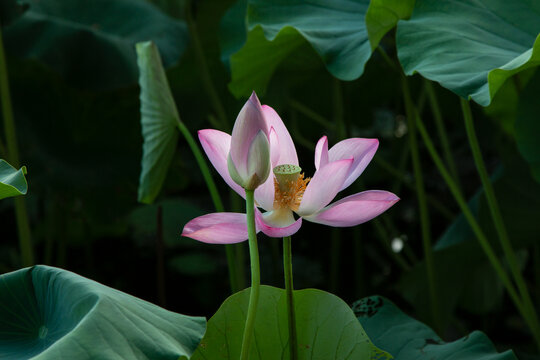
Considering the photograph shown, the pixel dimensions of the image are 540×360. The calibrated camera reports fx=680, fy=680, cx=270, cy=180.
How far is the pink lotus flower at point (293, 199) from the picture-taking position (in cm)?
65

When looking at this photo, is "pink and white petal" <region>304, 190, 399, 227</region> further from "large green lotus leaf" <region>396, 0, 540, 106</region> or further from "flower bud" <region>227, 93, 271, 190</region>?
"large green lotus leaf" <region>396, 0, 540, 106</region>

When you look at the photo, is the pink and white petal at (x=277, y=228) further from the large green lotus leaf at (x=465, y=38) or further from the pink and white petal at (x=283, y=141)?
the large green lotus leaf at (x=465, y=38)

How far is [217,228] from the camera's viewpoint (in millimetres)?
653

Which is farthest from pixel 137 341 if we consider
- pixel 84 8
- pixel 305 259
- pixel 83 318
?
pixel 305 259

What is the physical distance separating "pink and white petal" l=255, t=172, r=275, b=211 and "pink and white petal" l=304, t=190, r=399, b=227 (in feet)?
0.15

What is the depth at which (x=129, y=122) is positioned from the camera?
192 centimetres

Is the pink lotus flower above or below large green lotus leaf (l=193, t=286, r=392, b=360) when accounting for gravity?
above

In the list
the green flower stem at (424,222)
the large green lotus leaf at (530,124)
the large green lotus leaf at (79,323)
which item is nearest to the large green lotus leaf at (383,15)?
the green flower stem at (424,222)

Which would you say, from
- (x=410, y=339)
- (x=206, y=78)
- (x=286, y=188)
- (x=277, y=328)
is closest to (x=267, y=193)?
(x=286, y=188)

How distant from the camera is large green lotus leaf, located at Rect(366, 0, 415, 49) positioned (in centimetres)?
106

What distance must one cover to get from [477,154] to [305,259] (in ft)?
3.48

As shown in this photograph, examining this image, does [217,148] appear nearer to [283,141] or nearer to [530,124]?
[283,141]

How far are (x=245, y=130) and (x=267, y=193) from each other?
0.09 m

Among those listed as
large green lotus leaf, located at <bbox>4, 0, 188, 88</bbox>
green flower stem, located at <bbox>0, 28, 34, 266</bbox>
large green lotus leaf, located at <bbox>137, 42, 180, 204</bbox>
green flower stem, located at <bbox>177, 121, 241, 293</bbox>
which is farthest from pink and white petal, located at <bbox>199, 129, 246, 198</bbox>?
large green lotus leaf, located at <bbox>4, 0, 188, 88</bbox>
